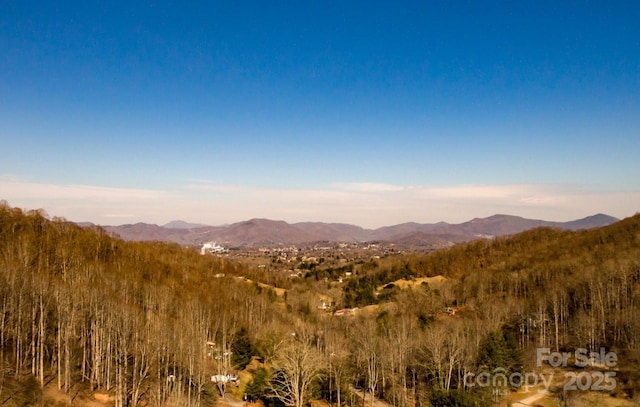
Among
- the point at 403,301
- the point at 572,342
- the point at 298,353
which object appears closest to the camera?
the point at 298,353

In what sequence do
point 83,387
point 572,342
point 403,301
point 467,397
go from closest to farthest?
point 467,397 → point 83,387 → point 572,342 → point 403,301

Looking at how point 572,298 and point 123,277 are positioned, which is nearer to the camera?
point 123,277

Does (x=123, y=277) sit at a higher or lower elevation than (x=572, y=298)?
higher

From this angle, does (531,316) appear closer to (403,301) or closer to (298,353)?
(403,301)

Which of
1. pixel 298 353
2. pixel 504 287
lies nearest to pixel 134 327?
pixel 298 353

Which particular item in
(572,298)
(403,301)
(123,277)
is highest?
(123,277)

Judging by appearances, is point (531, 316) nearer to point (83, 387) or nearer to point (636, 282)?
point (636, 282)
